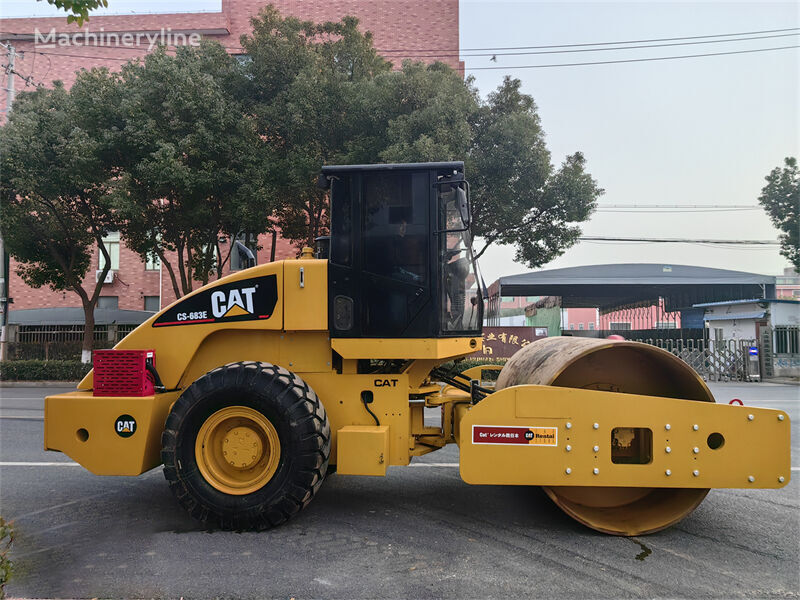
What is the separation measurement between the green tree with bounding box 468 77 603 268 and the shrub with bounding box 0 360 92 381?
46.7 ft

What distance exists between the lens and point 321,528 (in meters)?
4.05

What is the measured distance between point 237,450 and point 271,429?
31cm

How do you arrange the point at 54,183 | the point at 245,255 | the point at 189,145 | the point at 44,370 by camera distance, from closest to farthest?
the point at 245,255, the point at 189,145, the point at 54,183, the point at 44,370

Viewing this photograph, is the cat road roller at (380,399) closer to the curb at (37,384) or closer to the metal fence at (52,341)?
the curb at (37,384)

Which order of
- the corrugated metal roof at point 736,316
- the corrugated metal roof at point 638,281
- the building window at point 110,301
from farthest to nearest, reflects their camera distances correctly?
the building window at point 110,301 < the corrugated metal roof at point 638,281 < the corrugated metal roof at point 736,316

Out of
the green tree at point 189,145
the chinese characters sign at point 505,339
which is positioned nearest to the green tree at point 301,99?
the green tree at point 189,145

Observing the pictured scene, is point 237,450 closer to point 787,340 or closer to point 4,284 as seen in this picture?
point 4,284

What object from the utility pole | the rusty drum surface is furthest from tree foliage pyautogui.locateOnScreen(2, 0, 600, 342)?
the rusty drum surface

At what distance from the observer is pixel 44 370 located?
1816 cm

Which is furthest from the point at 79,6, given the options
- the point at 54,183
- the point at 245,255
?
the point at 54,183

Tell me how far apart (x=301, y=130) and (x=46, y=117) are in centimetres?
707

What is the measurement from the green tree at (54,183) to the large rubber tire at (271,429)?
12.0 metres

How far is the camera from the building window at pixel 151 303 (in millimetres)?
28100

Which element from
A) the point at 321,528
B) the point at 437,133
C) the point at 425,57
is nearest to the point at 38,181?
the point at 437,133
